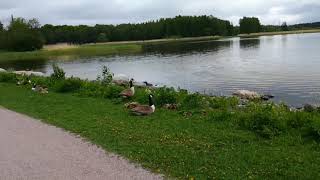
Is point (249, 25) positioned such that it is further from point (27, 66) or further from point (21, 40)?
point (27, 66)

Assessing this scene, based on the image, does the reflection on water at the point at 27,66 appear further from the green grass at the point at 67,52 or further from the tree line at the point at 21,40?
the tree line at the point at 21,40

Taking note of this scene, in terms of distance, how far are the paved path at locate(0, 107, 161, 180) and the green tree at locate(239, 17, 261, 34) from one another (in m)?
185

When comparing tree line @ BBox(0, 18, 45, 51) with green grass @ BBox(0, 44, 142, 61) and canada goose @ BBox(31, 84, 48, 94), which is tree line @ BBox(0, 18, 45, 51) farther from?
canada goose @ BBox(31, 84, 48, 94)

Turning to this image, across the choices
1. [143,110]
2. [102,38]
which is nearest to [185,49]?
[102,38]

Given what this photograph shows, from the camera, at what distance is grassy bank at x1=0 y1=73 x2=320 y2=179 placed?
8.70 m

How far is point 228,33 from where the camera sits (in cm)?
18488

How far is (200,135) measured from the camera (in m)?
11.3

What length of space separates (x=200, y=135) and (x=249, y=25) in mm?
187384

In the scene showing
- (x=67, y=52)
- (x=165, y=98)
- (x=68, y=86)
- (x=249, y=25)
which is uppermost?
(x=249, y=25)

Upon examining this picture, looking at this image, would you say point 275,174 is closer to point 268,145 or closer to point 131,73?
point 268,145

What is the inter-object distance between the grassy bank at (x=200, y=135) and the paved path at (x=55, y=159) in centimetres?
40

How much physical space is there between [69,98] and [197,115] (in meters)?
7.32

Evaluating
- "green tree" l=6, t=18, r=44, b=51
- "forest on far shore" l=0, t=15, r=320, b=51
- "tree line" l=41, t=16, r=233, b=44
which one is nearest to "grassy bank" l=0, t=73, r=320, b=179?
"green tree" l=6, t=18, r=44, b=51

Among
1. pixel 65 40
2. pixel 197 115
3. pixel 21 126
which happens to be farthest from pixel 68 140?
pixel 65 40
